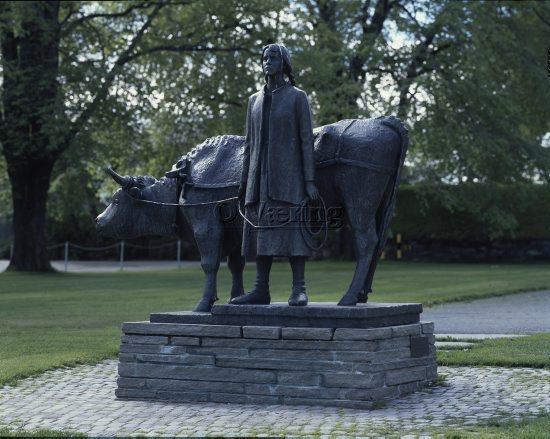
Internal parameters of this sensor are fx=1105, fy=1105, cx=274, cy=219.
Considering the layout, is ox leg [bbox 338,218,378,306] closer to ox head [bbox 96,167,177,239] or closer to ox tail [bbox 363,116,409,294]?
ox tail [bbox 363,116,409,294]

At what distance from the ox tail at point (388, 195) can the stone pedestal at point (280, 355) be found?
59 centimetres

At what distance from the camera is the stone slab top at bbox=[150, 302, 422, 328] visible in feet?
33.2

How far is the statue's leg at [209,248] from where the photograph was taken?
1142 centimetres

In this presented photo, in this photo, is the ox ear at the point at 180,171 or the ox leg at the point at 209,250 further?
the ox ear at the point at 180,171

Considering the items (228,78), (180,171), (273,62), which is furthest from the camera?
(228,78)

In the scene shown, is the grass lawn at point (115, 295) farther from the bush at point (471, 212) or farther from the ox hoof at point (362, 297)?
the ox hoof at point (362, 297)

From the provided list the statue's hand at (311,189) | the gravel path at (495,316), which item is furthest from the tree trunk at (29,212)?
the statue's hand at (311,189)

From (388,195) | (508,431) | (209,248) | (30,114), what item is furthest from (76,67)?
(508,431)

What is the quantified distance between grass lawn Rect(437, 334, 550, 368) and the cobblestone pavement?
0.96 m

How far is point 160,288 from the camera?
25875mm

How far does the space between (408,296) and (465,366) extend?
9647mm

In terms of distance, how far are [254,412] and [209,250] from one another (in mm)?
2283

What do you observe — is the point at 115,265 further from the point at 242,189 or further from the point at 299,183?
the point at 299,183

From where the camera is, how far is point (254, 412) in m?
9.68
